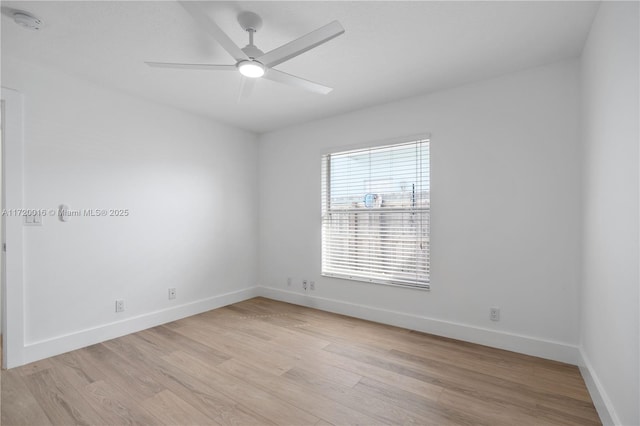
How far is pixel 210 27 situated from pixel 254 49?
344 mm

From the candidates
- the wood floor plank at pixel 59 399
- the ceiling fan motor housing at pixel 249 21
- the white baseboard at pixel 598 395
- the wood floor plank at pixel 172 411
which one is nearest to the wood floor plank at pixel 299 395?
the wood floor plank at pixel 172 411

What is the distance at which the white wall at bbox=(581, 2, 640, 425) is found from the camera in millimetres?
1392

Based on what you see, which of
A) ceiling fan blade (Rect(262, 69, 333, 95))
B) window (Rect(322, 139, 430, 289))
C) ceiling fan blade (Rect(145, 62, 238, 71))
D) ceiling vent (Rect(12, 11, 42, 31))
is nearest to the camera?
ceiling vent (Rect(12, 11, 42, 31))

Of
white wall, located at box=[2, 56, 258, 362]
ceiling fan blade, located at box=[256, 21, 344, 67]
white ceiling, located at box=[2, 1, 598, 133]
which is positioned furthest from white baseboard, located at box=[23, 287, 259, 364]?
ceiling fan blade, located at box=[256, 21, 344, 67]

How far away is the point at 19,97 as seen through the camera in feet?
8.20

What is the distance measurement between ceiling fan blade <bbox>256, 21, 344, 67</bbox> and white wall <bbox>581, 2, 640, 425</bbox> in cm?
140

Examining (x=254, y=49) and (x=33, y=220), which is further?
(x=33, y=220)

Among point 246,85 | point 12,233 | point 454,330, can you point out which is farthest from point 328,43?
point 12,233

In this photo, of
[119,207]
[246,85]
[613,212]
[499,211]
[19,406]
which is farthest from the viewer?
[119,207]

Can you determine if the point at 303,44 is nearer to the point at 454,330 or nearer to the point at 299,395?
the point at 299,395

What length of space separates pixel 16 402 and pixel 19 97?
234cm

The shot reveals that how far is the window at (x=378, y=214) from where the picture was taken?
3.28 meters

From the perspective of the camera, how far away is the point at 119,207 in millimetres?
3146

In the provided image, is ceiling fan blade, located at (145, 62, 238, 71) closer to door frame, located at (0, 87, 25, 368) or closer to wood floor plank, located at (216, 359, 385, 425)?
door frame, located at (0, 87, 25, 368)
